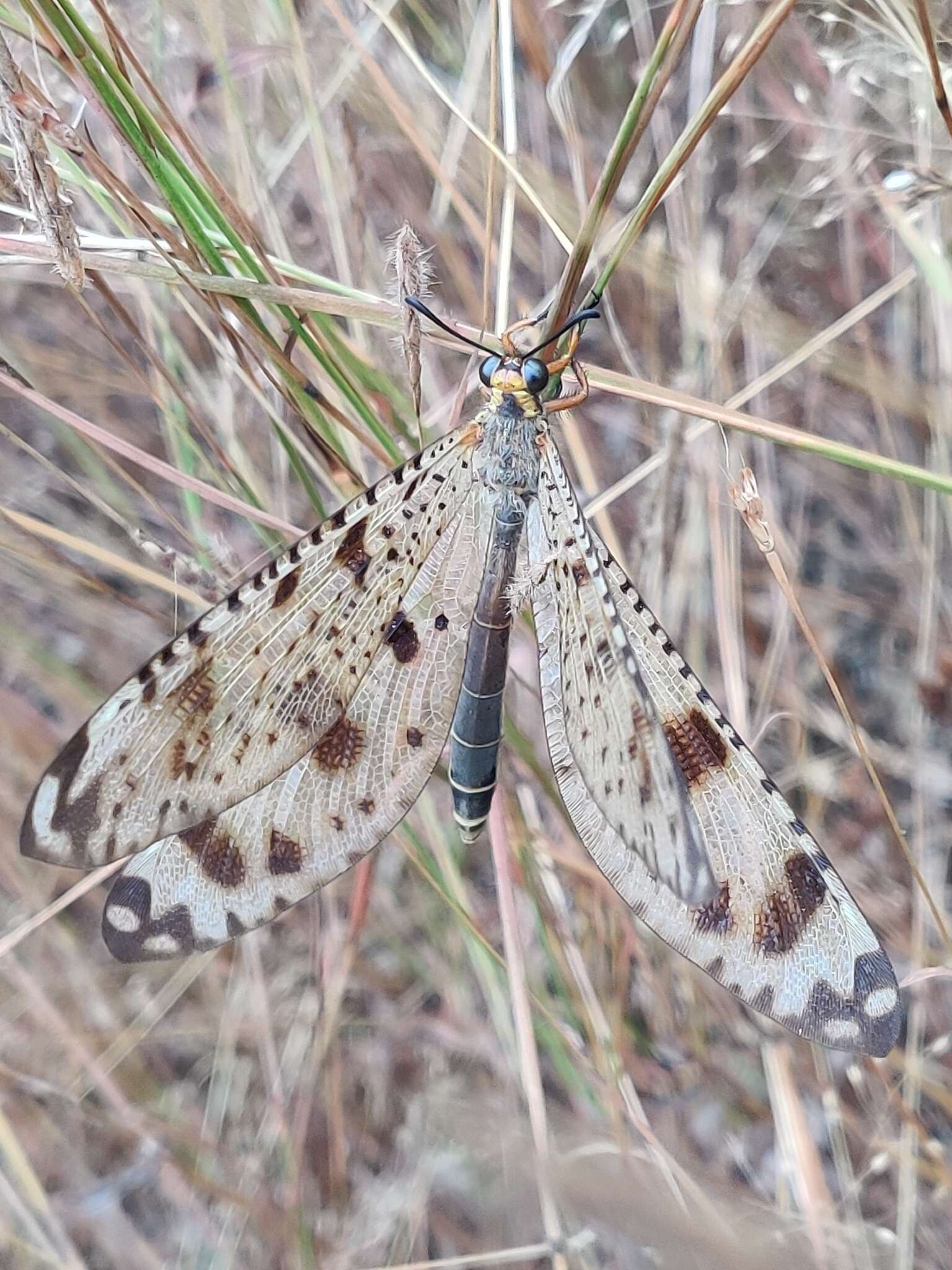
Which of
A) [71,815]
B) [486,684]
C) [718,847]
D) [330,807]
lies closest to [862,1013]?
[718,847]

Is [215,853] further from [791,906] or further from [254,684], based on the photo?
[791,906]

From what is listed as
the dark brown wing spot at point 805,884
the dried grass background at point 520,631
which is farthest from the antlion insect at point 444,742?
the dried grass background at point 520,631

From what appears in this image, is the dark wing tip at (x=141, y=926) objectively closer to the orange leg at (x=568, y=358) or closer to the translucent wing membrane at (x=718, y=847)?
the translucent wing membrane at (x=718, y=847)

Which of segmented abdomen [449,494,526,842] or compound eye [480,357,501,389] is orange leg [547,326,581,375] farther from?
segmented abdomen [449,494,526,842]

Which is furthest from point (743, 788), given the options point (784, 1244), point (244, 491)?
point (244, 491)

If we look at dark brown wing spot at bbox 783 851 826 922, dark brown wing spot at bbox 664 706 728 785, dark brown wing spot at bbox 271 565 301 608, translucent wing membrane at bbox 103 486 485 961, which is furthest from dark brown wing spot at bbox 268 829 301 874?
dark brown wing spot at bbox 783 851 826 922

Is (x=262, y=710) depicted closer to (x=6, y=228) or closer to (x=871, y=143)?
(x=6, y=228)

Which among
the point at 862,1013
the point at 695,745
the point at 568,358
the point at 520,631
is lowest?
the point at 862,1013
